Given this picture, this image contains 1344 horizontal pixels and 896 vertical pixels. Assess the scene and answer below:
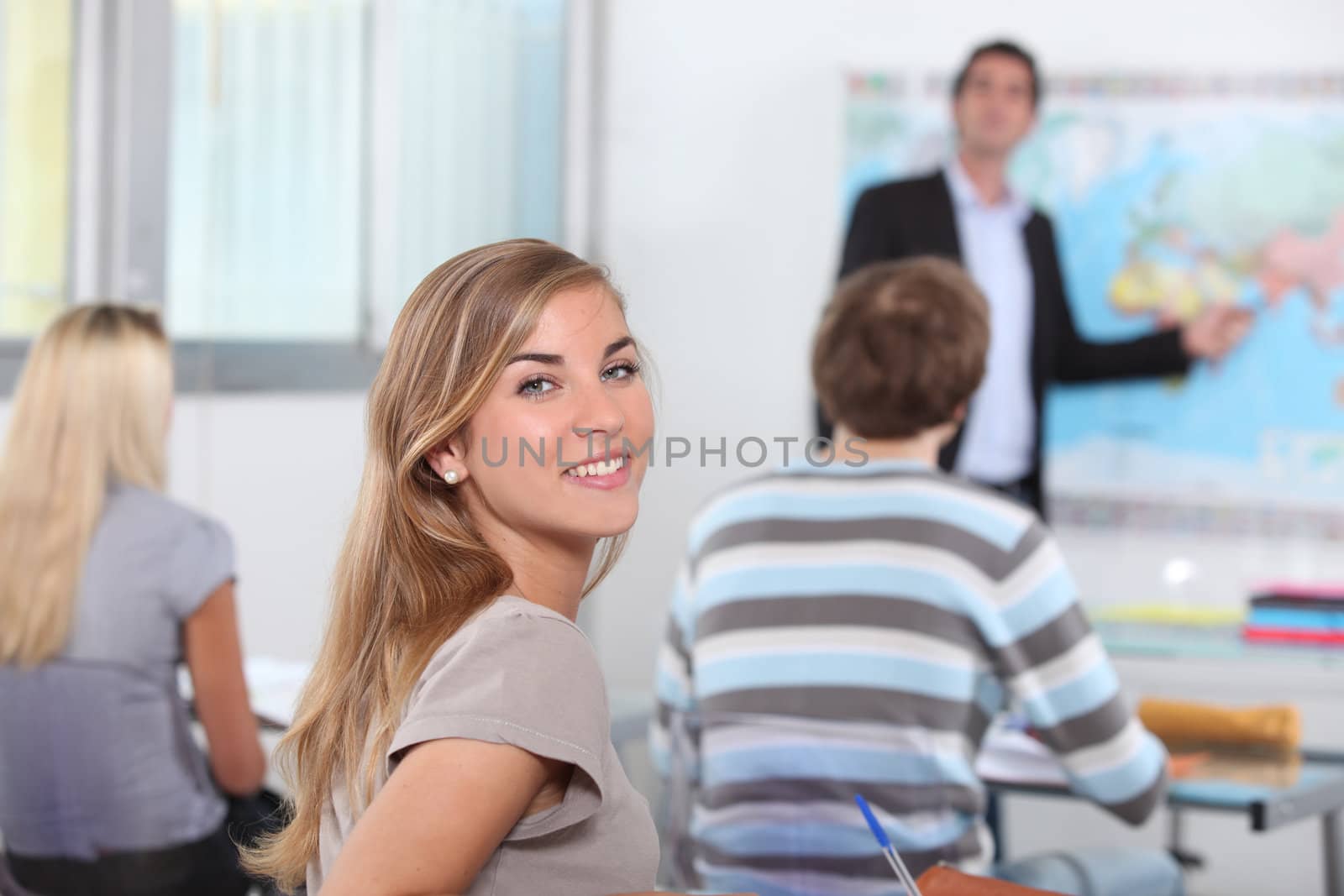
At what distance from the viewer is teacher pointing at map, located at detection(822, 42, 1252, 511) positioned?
3.34 metres

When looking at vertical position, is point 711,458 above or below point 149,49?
below

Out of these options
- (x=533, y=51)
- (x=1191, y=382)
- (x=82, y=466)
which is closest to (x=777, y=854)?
(x=82, y=466)

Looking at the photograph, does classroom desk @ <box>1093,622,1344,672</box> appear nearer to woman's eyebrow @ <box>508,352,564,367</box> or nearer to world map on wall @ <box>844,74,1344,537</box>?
world map on wall @ <box>844,74,1344,537</box>

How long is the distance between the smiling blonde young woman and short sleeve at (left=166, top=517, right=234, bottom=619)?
3.20 feet

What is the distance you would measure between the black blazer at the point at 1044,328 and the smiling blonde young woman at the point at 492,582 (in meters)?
2.49

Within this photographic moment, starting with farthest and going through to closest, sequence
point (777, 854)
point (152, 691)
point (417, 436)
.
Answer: point (152, 691) → point (777, 854) → point (417, 436)

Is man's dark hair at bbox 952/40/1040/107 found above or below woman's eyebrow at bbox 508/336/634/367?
above

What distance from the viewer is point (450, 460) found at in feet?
3.06

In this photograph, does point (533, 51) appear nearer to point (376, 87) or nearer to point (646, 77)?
point (646, 77)

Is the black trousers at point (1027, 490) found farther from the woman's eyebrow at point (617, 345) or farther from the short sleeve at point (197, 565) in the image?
the woman's eyebrow at point (617, 345)

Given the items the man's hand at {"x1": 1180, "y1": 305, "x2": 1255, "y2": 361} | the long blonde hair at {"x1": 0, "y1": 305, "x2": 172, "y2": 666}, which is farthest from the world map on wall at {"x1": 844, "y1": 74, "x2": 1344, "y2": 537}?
the long blonde hair at {"x1": 0, "y1": 305, "x2": 172, "y2": 666}

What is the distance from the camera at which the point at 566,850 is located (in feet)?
2.77

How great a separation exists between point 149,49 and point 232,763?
1387 millimetres

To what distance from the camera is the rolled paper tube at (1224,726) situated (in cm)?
190
